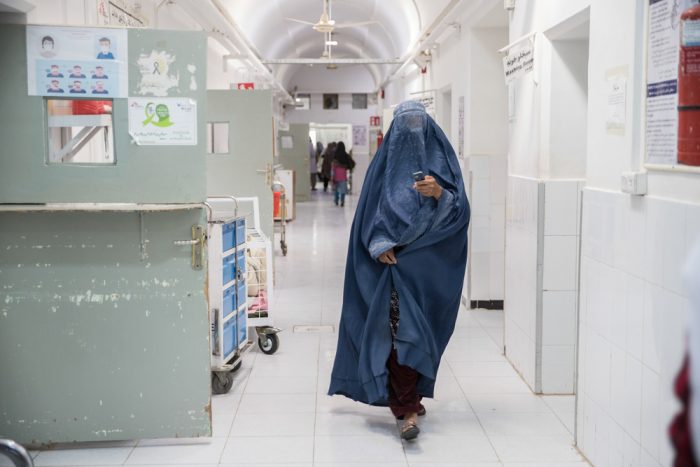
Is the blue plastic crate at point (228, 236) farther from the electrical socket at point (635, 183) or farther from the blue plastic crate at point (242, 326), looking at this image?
the electrical socket at point (635, 183)

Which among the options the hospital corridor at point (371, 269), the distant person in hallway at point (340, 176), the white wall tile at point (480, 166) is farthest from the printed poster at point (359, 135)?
the hospital corridor at point (371, 269)

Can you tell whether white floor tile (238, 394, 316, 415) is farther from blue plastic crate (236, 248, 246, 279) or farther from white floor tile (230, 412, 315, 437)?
blue plastic crate (236, 248, 246, 279)

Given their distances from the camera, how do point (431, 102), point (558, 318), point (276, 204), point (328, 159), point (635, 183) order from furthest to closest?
point (328, 159) < point (276, 204) < point (431, 102) < point (558, 318) < point (635, 183)

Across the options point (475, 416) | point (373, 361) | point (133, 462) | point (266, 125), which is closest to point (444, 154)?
point (373, 361)

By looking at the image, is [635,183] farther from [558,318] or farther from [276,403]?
[276,403]

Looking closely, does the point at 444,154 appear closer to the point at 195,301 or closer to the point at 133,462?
the point at 195,301

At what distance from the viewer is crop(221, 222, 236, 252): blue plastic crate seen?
4555mm

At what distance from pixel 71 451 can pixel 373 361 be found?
4.73 feet

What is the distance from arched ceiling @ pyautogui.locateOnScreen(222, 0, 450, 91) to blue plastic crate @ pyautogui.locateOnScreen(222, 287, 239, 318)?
4.84 meters

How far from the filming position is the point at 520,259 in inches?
195

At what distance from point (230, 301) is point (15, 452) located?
219 centimetres

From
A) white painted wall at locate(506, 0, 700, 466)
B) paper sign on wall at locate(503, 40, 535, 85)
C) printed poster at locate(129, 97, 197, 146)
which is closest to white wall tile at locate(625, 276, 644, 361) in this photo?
white painted wall at locate(506, 0, 700, 466)

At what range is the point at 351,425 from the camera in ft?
13.5

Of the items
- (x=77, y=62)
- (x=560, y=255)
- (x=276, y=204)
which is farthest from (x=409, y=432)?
(x=276, y=204)
